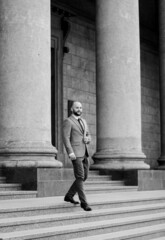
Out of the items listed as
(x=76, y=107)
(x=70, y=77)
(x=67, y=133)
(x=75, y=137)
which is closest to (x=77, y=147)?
(x=75, y=137)

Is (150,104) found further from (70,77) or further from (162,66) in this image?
(70,77)

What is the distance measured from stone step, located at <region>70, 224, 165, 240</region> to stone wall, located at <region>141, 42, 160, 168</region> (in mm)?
17521

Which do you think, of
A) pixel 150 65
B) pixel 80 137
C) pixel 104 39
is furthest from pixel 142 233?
pixel 150 65

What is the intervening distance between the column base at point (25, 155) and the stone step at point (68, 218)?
2597mm

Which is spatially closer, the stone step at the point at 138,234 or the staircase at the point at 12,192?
the stone step at the point at 138,234

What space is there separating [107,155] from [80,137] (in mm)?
6699

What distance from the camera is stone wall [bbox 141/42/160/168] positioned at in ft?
98.2

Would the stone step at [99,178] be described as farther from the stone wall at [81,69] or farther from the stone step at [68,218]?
the stone wall at [81,69]

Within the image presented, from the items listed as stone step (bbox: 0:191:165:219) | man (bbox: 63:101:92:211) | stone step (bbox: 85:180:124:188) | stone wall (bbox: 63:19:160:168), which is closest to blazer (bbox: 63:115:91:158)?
man (bbox: 63:101:92:211)

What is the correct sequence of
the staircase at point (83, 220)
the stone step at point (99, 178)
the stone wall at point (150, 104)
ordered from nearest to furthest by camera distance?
the staircase at point (83, 220), the stone step at point (99, 178), the stone wall at point (150, 104)

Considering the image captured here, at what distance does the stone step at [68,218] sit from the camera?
9086 millimetres

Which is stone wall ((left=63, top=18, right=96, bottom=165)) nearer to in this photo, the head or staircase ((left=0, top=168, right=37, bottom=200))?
staircase ((left=0, top=168, right=37, bottom=200))

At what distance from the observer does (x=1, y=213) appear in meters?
9.52

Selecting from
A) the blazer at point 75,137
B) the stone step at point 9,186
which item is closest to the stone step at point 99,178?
the stone step at point 9,186
